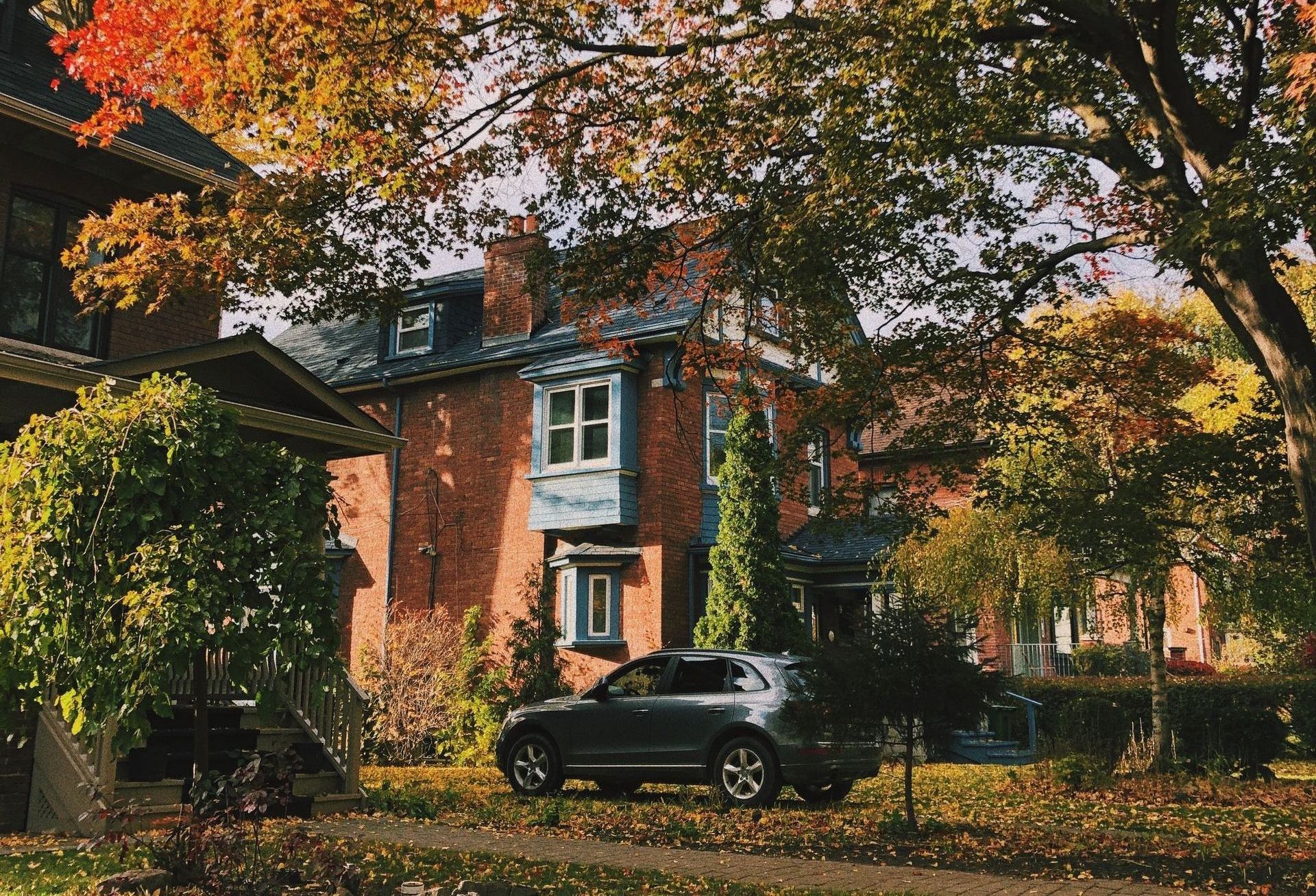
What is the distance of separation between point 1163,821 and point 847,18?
360 inches

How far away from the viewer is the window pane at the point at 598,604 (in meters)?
22.9

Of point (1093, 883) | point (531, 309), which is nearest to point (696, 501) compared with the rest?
point (531, 309)

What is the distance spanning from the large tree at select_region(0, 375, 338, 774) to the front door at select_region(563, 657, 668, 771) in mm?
7544

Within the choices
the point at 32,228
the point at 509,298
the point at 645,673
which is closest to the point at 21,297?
the point at 32,228

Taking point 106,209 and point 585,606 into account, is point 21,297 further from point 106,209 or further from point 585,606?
point 585,606

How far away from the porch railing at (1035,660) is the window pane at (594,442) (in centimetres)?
1137

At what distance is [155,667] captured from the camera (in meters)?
6.66

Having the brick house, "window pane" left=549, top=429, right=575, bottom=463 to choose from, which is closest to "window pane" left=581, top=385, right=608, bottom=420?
"window pane" left=549, top=429, right=575, bottom=463

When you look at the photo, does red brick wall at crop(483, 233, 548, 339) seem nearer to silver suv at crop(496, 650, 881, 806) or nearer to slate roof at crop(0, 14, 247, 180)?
slate roof at crop(0, 14, 247, 180)

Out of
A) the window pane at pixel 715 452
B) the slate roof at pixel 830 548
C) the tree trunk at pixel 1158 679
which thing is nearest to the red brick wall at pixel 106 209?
the window pane at pixel 715 452

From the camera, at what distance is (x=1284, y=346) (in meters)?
10.2

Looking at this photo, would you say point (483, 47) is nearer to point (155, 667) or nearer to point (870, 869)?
point (155, 667)

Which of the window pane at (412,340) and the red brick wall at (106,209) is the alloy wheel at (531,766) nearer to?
the red brick wall at (106,209)

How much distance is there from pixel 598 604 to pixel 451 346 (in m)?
7.65
